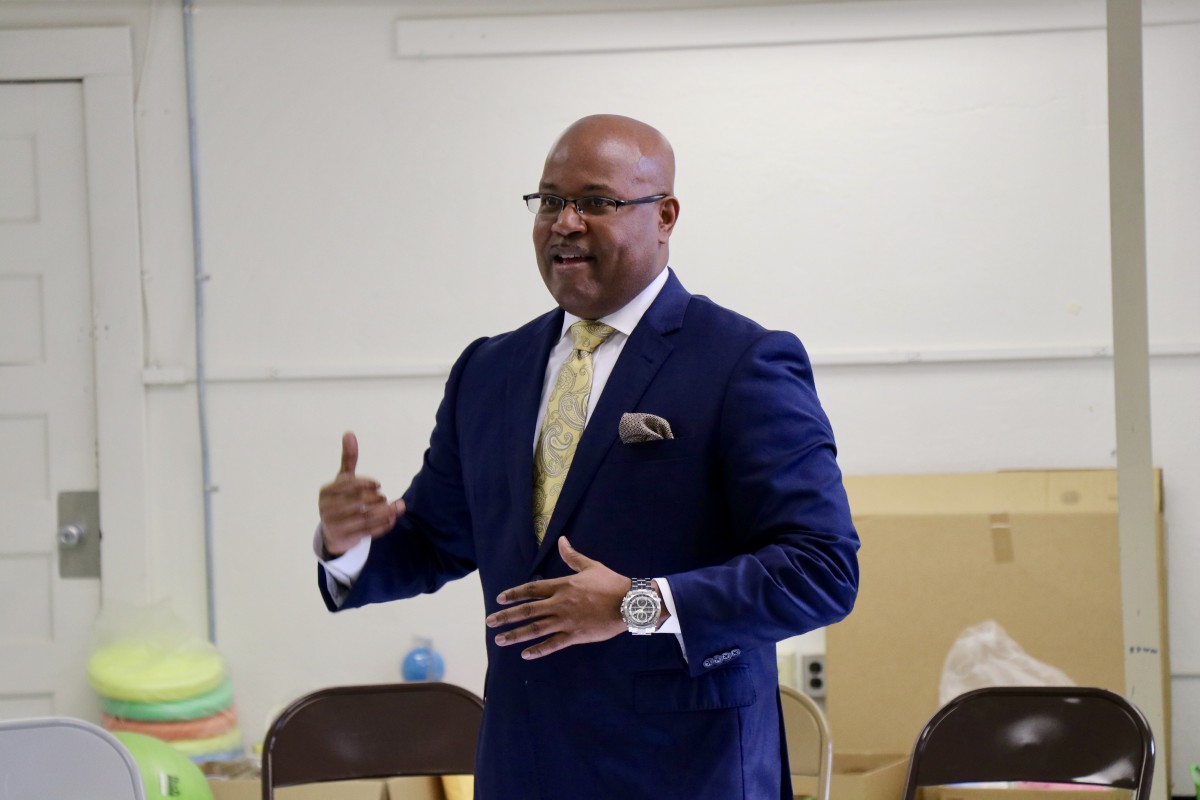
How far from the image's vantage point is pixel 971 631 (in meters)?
4.20

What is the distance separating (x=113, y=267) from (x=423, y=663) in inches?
72.0

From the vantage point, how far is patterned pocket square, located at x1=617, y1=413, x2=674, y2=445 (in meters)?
1.59

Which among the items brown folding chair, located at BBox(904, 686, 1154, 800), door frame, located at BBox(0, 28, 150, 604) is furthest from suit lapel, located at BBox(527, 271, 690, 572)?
door frame, located at BBox(0, 28, 150, 604)

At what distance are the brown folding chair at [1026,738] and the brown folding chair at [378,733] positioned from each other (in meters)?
0.90

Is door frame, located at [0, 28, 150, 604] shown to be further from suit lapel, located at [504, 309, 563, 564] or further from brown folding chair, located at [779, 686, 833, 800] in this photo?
suit lapel, located at [504, 309, 563, 564]

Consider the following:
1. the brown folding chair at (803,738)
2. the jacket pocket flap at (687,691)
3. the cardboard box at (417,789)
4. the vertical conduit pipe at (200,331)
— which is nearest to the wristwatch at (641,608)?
the jacket pocket flap at (687,691)

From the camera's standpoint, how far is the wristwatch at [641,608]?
1.43 m

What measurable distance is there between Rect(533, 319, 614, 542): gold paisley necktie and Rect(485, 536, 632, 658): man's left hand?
23 centimetres

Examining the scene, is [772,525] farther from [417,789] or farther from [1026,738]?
[417,789]

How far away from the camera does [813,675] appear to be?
4.27 meters

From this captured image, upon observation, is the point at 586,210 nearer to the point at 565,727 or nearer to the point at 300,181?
the point at 565,727

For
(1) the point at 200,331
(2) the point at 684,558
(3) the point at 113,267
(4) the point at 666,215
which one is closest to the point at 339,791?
(2) the point at 684,558

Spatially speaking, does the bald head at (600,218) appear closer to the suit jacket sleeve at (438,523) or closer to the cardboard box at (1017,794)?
the suit jacket sleeve at (438,523)

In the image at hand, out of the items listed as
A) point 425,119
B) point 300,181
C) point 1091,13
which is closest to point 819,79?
point 1091,13
